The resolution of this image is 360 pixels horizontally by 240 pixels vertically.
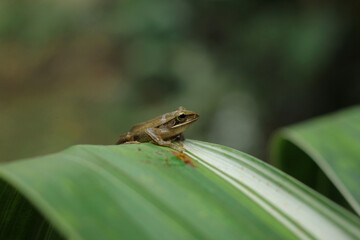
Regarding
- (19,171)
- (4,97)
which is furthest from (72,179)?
(4,97)

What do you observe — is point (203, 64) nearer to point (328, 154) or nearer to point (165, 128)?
point (165, 128)

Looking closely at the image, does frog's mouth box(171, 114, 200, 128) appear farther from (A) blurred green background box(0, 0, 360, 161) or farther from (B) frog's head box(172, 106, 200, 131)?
(A) blurred green background box(0, 0, 360, 161)

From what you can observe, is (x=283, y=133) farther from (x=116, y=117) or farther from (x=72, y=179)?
(x=116, y=117)

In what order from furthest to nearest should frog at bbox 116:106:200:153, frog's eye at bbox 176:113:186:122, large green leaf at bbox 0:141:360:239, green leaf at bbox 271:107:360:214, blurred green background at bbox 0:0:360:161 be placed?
blurred green background at bbox 0:0:360:161 < frog's eye at bbox 176:113:186:122 < frog at bbox 116:106:200:153 < green leaf at bbox 271:107:360:214 < large green leaf at bbox 0:141:360:239

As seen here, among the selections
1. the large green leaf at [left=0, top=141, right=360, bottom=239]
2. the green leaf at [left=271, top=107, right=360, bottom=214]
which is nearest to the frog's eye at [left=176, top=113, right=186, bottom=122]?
the green leaf at [left=271, top=107, right=360, bottom=214]

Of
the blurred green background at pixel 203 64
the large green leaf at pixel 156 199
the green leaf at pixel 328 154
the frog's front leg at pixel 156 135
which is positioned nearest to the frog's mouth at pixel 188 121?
the frog's front leg at pixel 156 135

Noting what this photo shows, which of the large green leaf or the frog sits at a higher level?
the large green leaf
